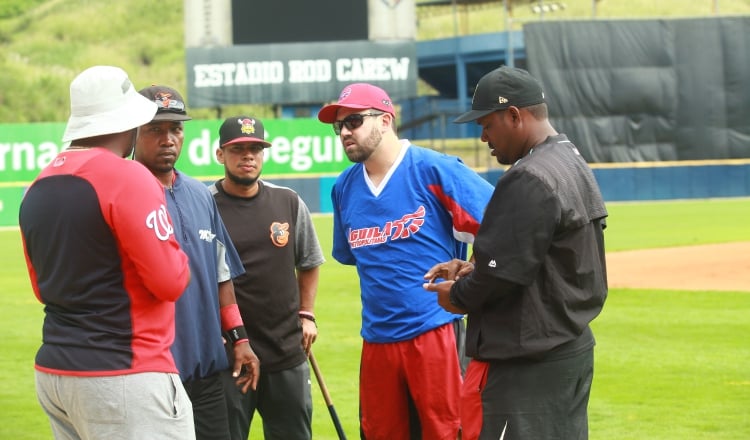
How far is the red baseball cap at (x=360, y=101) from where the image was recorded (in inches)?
208

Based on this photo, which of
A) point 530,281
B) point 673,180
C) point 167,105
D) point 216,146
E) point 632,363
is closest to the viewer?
point 530,281

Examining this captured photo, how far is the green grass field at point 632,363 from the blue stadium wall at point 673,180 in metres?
21.4

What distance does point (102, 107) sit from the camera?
373 cm

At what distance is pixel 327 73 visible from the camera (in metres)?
37.2

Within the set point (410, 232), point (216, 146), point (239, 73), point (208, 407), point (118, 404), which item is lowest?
point (216, 146)

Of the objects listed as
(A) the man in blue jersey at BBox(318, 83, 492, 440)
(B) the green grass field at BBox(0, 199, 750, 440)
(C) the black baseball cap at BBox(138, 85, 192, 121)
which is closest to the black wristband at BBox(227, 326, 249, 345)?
(A) the man in blue jersey at BBox(318, 83, 492, 440)

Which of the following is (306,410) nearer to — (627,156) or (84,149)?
(84,149)

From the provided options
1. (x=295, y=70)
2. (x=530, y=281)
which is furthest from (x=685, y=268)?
(x=295, y=70)

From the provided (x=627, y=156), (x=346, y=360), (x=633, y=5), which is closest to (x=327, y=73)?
(x=627, y=156)

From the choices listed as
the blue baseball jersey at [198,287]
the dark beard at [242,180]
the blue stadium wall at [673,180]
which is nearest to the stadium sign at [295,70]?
the blue stadium wall at [673,180]

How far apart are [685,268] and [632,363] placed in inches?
320

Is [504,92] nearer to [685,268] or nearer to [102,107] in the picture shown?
[102,107]

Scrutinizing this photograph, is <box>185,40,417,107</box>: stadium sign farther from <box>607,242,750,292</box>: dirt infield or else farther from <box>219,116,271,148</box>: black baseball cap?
<box>219,116,271,148</box>: black baseball cap

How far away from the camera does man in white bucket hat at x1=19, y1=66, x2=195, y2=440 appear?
3.57 m
